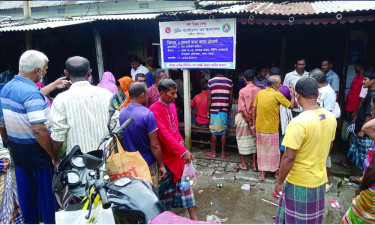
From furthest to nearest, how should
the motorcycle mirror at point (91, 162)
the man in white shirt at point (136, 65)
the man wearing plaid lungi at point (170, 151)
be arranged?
the man in white shirt at point (136, 65), the man wearing plaid lungi at point (170, 151), the motorcycle mirror at point (91, 162)

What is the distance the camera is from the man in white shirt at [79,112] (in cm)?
263

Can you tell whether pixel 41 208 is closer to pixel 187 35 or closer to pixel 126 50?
pixel 187 35

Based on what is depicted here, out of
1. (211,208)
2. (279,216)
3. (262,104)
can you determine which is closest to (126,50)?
(262,104)

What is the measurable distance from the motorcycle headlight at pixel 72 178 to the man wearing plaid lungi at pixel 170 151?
1513 mm

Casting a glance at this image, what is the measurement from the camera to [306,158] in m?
2.64

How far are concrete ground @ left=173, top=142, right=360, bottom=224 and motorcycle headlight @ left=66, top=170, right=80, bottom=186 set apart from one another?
2.49 metres

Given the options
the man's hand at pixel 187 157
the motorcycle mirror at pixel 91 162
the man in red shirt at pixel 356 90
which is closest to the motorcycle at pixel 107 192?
the motorcycle mirror at pixel 91 162

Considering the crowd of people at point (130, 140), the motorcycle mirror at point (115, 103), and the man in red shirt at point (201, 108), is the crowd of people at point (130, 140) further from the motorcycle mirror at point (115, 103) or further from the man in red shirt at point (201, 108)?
the man in red shirt at point (201, 108)

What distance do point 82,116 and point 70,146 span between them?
1.08 ft

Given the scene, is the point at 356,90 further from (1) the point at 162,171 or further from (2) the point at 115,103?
(2) the point at 115,103

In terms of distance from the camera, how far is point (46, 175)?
10.00 ft

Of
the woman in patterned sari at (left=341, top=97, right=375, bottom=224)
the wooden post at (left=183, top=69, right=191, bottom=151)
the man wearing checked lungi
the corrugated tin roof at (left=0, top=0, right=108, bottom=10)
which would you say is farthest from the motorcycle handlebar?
the corrugated tin roof at (left=0, top=0, right=108, bottom=10)

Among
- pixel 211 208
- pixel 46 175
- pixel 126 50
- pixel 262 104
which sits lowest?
pixel 211 208

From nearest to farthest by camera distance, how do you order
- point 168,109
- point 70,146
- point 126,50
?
point 70,146 → point 168,109 → point 126,50
